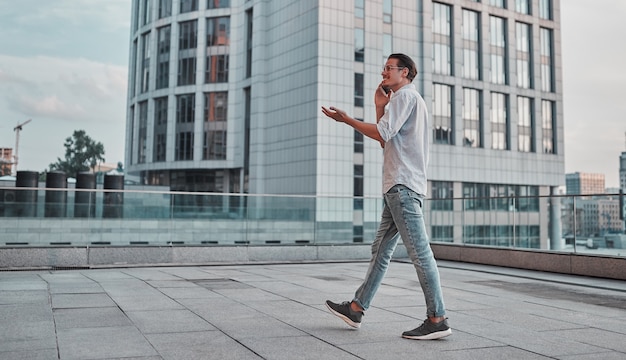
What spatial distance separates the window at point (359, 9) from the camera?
135 feet

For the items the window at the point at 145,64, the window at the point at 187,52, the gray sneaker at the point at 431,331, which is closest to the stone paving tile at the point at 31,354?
the gray sneaker at the point at 431,331

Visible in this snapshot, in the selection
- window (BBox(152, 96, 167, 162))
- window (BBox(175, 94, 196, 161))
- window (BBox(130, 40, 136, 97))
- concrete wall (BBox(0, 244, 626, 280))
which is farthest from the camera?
window (BBox(130, 40, 136, 97))

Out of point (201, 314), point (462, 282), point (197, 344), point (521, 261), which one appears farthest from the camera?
point (521, 261)

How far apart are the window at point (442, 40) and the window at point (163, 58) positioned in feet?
78.3

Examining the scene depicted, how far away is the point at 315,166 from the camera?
3988cm

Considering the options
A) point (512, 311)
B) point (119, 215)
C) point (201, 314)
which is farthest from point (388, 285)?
point (119, 215)

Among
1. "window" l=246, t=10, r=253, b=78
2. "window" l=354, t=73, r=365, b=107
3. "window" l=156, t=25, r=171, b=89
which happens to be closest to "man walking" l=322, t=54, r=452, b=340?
"window" l=354, t=73, r=365, b=107

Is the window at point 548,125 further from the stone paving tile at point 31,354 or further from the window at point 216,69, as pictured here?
the stone paving tile at point 31,354

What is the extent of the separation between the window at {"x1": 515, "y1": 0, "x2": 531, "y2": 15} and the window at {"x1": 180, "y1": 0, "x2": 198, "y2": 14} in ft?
93.5

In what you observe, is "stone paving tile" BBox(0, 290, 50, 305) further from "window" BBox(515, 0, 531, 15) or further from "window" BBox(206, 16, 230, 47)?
"window" BBox(515, 0, 531, 15)

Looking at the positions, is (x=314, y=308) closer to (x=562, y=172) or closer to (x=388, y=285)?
(x=388, y=285)

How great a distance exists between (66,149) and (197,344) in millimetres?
110524

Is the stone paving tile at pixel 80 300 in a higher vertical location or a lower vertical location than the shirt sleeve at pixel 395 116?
lower

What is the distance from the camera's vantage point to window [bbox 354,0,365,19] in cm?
4125
